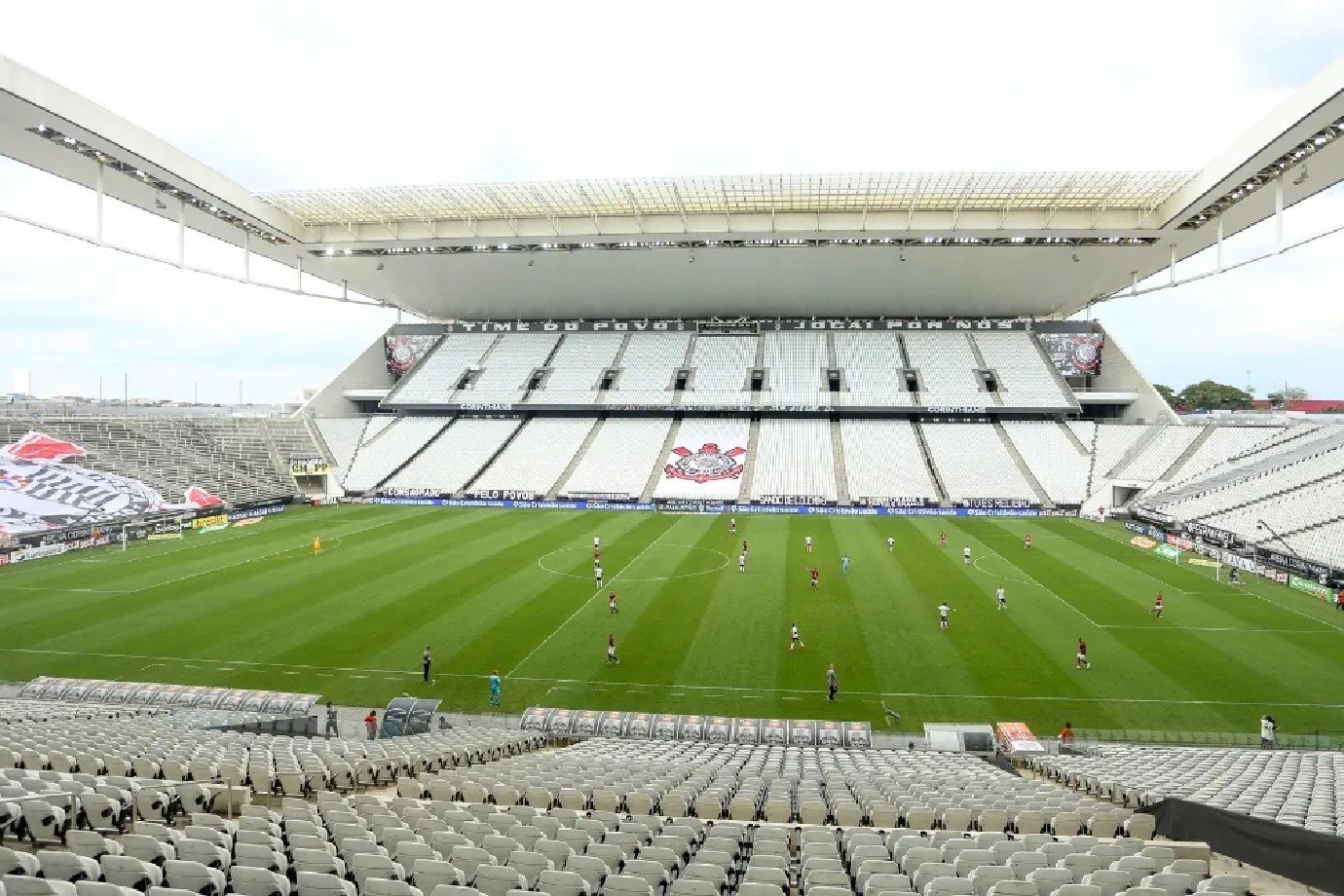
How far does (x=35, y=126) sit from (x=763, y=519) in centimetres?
3754

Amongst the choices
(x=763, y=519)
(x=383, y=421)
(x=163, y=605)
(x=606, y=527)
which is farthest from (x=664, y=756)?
(x=383, y=421)

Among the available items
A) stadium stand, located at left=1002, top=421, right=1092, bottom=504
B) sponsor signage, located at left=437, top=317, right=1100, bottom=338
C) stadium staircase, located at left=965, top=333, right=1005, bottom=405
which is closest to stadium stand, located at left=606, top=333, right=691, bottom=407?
sponsor signage, located at left=437, top=317, right=1100, bottom=338

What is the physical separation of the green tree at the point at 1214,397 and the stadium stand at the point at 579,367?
3014 inches

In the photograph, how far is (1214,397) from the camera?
93.9 m

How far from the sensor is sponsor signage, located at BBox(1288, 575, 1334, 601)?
26.3 meters

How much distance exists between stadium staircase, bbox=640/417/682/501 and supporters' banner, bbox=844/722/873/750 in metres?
33.4

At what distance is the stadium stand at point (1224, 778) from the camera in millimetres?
8508

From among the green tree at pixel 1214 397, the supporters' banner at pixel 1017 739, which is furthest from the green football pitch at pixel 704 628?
the green tree at pixel 1214 397

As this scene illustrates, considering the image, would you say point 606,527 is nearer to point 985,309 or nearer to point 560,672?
point 560,672

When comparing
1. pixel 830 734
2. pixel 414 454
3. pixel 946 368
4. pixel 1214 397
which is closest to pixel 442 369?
pixel 414 454

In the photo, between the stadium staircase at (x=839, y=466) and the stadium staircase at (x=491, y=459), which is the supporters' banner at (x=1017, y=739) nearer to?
the stadium staircase at (x=839, y=466)

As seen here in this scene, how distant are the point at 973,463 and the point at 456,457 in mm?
37328

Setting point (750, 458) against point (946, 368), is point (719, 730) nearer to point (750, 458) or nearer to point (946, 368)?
point (750, 458)

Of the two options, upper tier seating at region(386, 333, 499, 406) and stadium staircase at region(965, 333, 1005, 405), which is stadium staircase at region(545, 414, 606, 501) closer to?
upper tier seating at region(386, 333, 499, 406)
